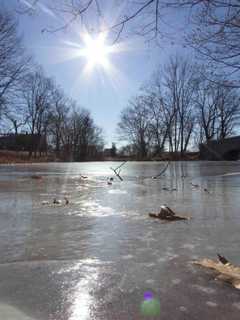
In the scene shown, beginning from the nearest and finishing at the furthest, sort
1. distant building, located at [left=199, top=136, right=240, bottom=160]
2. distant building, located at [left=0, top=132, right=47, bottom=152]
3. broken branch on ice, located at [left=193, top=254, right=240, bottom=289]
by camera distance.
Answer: broken branch on ice, located at [left=193, top=254, right=240, bottom=289]
distant building, located at [left=199, top=136, right=240, bottom=160]
distant building, located at [left=0, top=132, right=47, bottom=152]

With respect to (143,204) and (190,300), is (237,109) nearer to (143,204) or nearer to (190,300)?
(143,204)

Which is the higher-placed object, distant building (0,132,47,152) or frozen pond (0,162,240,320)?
distant building (0,132,47,152)

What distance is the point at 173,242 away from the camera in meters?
2.76

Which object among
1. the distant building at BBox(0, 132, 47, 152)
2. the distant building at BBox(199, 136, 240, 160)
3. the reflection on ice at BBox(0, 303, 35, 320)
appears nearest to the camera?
the reflection on ice at BBox(0, 303, 35, 320)

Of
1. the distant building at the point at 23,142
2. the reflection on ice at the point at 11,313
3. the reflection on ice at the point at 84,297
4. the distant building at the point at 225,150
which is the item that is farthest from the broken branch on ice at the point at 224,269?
the distant building at the point at 23,142

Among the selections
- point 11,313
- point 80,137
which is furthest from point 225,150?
point 11,313

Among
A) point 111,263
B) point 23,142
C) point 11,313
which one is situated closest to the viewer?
point 11,313

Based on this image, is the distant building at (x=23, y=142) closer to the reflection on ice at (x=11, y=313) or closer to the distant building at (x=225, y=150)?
the distant building at (x=225, y=150)

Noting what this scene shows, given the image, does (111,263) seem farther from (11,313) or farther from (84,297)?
(11,313)

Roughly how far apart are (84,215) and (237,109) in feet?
144

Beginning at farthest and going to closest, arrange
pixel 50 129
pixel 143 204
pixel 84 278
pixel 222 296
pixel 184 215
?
pixel 50 129
pixel 143 204
pixel 184 215
pixel 84 278
pixel 222 296

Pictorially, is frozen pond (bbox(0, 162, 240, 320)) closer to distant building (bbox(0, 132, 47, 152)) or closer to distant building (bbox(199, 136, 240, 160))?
distant building (bbox(199, 136, 240, 160))

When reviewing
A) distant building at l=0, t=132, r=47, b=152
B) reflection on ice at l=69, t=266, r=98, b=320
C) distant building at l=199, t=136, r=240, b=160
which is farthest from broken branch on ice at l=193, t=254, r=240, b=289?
distant building at l=0, t=132, r=47, b=152

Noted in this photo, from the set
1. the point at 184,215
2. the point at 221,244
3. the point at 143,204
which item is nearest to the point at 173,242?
the point at 221,244
